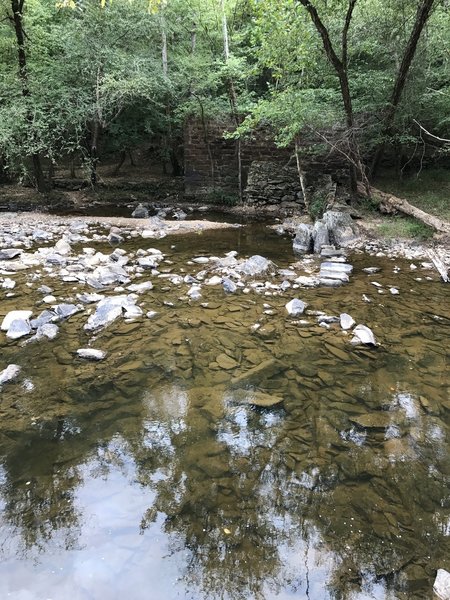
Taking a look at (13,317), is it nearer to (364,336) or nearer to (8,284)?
(8,284)

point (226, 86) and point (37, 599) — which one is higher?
point (226, 86)

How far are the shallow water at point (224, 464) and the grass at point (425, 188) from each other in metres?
6.34

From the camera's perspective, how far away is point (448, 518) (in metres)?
2.62

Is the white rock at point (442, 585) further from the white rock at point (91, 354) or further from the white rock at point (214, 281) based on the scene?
the white rock at point (214, 281)

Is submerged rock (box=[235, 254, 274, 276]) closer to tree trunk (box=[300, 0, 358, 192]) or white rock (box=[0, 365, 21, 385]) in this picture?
white rock (box=[0, 365, 21, 385])

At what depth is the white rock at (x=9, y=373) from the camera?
3.80m

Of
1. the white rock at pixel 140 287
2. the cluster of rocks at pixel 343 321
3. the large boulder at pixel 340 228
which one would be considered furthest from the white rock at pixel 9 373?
the large boulder at pixel 340 228

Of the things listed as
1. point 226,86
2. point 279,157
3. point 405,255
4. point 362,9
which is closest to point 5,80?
point 226,86

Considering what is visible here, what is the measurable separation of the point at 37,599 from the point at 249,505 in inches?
49.1

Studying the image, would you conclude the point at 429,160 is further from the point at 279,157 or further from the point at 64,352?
the point at 64,352

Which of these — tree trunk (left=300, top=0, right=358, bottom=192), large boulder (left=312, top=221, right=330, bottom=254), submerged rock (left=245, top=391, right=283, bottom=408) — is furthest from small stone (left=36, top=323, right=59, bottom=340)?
tree trunk (left=300, top=0, right=358, bottom=192)

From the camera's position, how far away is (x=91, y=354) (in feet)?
13.9

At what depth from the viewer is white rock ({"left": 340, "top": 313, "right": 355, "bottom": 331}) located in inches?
199

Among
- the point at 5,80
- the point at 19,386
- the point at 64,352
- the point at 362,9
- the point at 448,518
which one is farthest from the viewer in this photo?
the point at 5,80
